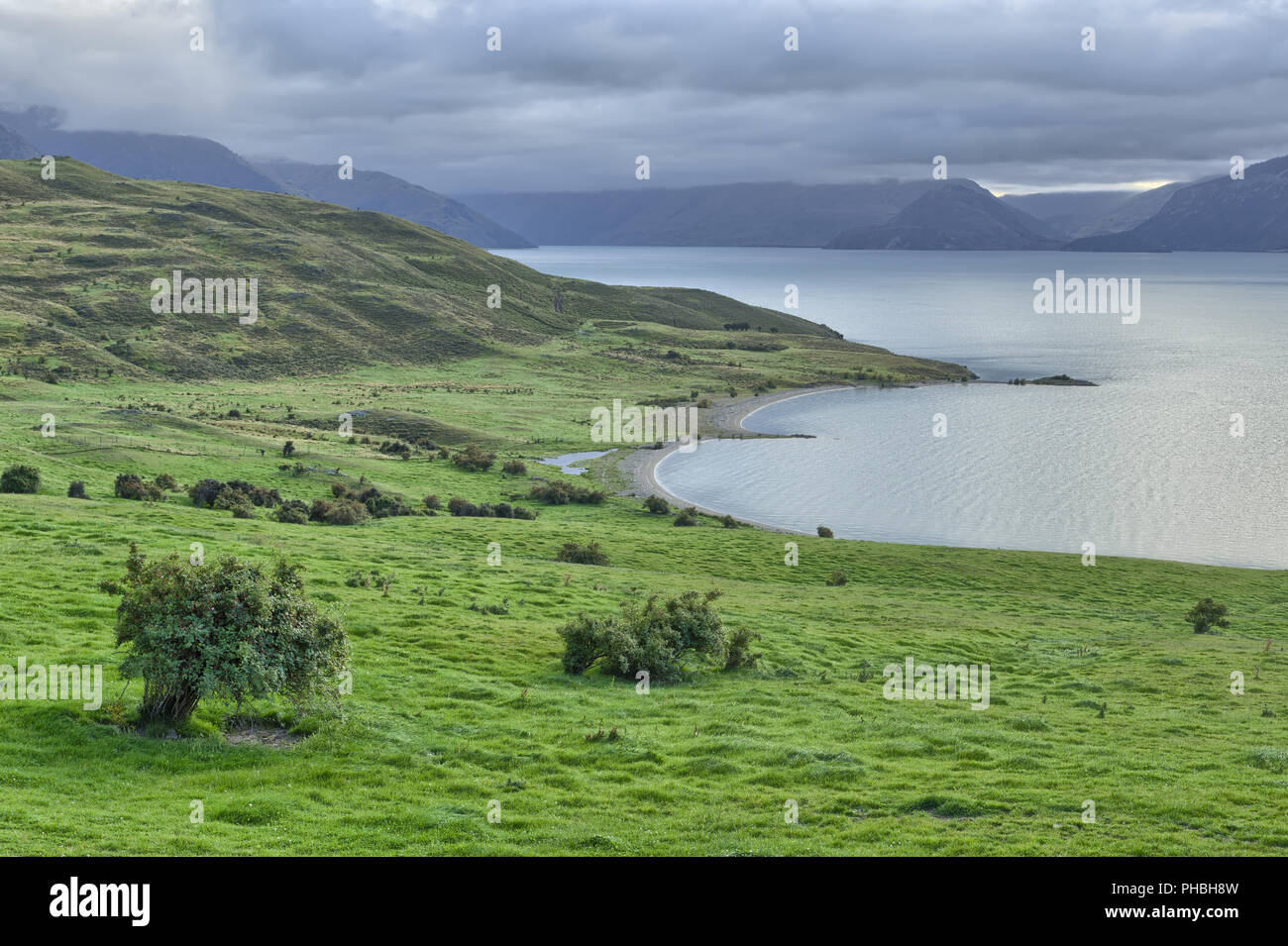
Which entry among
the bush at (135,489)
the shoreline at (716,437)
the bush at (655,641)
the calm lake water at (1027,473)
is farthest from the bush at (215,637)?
the calm lake water at (1027,473)

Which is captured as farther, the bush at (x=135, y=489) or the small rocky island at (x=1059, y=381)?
the small rocky island at (x=1059, y=381)

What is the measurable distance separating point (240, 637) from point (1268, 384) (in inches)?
7916

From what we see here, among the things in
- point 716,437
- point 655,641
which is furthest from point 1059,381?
point 655,641

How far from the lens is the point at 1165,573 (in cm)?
6269

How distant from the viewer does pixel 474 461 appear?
96.2 meters

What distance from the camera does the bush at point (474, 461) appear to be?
95.6 m

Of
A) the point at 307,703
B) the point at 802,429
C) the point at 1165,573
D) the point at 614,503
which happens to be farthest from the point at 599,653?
the point at 802,429

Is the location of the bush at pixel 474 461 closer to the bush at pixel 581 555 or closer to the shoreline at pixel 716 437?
the shoreline at pixel 716 437

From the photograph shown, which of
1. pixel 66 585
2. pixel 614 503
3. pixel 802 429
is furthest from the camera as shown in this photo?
pixel 802 429

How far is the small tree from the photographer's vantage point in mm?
47281

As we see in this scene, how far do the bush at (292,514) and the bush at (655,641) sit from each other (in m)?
30.3

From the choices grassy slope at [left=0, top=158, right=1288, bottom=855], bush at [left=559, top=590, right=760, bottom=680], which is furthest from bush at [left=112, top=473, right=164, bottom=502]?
bush at [left=559, top=590, right=760, bottom=680]

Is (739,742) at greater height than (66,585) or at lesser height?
lesser

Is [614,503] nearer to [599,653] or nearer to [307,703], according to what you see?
[599,653]
